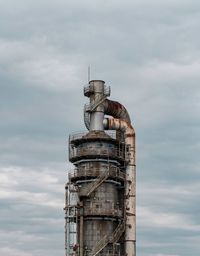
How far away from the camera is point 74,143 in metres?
109

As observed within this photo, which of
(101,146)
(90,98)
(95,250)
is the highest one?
(90,98)

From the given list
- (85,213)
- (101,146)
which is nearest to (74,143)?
(101,146)

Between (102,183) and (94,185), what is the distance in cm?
183

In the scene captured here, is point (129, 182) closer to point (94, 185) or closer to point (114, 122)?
point (94, 185)

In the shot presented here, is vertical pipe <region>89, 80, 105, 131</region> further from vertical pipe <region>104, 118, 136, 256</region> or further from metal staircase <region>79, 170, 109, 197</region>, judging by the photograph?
metal staircase <region>79, 170, 109, 197</region>

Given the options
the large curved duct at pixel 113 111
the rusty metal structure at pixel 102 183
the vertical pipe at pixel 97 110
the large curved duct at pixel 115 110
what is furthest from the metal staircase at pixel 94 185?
the large curved duct at pixel 115 110

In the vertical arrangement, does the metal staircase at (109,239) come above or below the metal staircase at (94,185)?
below

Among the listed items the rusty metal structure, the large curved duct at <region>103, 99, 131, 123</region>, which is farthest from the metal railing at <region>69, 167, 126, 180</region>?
the large curved duct at <region>103, 99, 131, 123</region>

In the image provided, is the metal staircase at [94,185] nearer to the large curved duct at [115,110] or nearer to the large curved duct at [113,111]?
the large curved duct at [113,111]

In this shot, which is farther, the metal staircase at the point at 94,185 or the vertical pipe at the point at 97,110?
the vertical pipe at the point at 97,110

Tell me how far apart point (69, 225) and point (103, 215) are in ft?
20.1

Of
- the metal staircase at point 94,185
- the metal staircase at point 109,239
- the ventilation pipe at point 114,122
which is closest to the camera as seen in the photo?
the metal staircase at point 109,239

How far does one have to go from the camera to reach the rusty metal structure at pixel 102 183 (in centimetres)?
10306

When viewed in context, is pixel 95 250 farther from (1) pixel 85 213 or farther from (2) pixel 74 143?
(2) pixel 74 143
